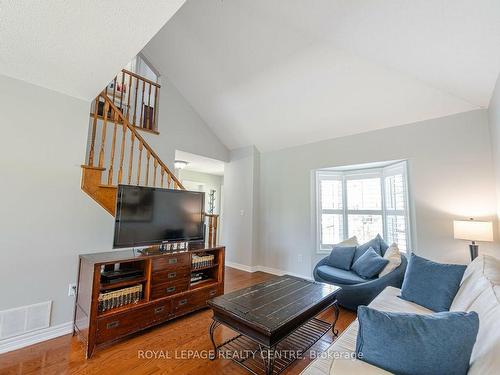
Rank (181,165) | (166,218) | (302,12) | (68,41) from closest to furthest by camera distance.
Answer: (68,41) → (302,12) → (166,218) → (181,165)

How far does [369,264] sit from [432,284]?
1.01 meters

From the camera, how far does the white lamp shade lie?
2498 mm

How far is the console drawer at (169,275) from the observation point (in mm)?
2424

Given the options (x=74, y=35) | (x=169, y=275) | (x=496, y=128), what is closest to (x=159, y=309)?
(x=169, y=275)

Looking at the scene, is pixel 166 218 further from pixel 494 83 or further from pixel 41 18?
pixel 494 83

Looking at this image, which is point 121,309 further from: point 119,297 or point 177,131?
point 177,131

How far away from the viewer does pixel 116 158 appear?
3.52m

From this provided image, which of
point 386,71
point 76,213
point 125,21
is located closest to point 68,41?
point 125,21

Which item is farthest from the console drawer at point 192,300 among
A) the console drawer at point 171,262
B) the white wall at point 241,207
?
the white wall at point 241,207

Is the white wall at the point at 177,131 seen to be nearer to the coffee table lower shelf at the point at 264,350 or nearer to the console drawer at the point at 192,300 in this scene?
the console drawer at the point at 192,300

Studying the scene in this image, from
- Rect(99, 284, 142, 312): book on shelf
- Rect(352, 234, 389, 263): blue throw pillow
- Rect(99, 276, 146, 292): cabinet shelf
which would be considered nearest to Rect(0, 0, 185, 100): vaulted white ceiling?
Rect(99, 276, 146, 292): cabinet shelf

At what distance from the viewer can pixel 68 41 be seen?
5.37 ft

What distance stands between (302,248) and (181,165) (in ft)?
10.1

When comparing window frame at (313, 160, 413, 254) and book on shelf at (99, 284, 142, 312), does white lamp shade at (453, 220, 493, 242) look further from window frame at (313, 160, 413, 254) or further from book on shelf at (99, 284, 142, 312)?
book on shelf at (99, 284, 142, 312)
